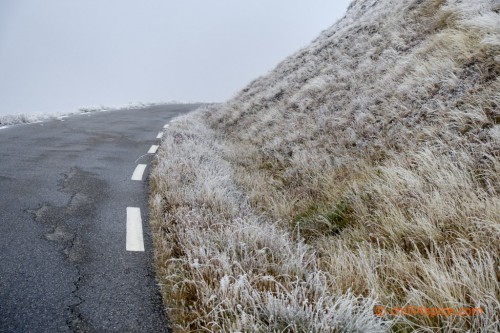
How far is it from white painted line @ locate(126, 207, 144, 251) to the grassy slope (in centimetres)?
21

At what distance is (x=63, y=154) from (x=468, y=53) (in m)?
8.33

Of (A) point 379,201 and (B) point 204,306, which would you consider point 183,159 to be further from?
(B) point 204,306

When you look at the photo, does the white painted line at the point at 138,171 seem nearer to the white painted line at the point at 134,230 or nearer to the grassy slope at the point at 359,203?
the grassy slope at the point at 359,203

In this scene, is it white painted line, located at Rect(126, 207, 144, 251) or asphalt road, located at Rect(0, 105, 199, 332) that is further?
white painted line, located at Rect(126, 207, 144, 251)

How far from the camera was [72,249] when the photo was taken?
3.44 meters

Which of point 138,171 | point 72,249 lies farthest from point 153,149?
point 72,249

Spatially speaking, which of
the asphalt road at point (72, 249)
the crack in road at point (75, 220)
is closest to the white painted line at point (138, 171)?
the asphalt road at point (72, 249)

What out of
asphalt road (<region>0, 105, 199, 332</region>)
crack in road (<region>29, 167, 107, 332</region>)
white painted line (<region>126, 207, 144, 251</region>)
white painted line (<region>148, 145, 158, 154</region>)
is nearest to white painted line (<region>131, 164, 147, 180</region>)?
asphalt road (<region>0, 105, 199, 332</region>)

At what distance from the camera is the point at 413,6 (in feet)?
35.7

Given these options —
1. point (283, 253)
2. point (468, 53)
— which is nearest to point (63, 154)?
point (283, 253)

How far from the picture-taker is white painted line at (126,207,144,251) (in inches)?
141

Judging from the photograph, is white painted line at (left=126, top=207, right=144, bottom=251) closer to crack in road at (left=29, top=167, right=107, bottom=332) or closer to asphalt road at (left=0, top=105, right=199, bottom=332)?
asphalt road at (left=0, top=105, right=199, bottom=332)

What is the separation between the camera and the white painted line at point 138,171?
20.1ft

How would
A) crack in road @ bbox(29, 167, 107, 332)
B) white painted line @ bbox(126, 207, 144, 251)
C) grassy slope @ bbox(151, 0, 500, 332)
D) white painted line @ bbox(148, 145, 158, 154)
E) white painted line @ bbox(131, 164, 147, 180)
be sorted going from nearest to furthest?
grassy slope @ bbox(151, 0, 500, 332), crack in road @ bbox(29, 167, 107, 332), white painted line @ bbox(126, 207, 144, 251), white painted line @ bbox(131, 164, 147, 180), white painted line @ bbox(148, 145, 158, 154)
